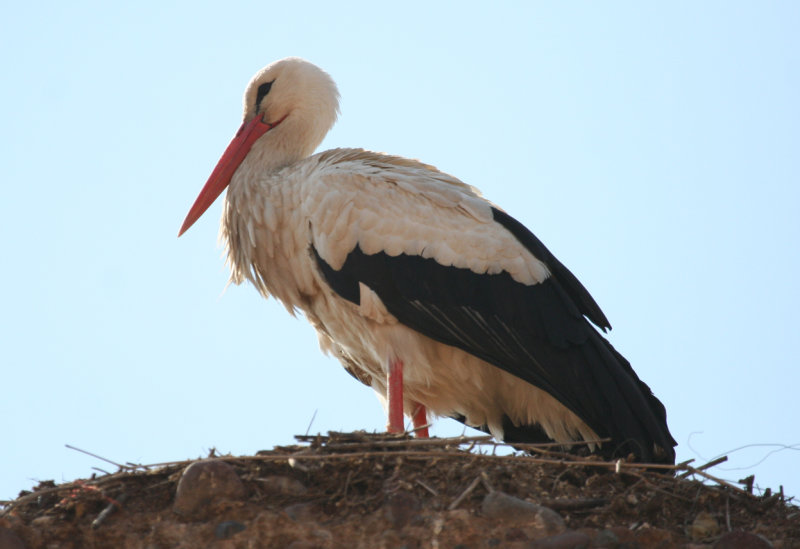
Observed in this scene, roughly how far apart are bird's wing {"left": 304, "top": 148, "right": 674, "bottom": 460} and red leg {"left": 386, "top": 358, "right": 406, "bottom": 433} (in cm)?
23

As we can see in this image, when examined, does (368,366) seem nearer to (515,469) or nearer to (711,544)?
(515,469)

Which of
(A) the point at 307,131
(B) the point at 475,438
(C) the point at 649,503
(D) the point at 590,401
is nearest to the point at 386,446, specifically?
(B) the point at 475,438

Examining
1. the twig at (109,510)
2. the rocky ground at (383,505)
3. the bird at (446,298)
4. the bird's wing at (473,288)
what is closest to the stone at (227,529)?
the rocky ground at (383,505)

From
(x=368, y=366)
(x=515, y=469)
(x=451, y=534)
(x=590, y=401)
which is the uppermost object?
(x=368, y=366)

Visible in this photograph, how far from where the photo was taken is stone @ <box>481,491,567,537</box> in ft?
13.0

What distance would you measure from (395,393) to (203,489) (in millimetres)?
1675

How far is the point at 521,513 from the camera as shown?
3990 millimetres

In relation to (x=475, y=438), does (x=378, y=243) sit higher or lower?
higher

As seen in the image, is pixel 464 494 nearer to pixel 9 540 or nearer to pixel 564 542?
pixel 564 542

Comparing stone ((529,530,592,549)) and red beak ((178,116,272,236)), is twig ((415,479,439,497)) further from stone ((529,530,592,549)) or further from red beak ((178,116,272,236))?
red beak ((178,116,272,236))

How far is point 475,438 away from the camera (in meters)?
4.31

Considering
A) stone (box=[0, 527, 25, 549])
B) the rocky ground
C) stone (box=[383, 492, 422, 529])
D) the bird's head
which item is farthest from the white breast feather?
stone (box=[0, 527, 25, 549])

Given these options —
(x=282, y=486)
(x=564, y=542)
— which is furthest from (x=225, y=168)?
(x=564, y=542)

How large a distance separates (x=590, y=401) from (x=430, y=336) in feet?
2.73
